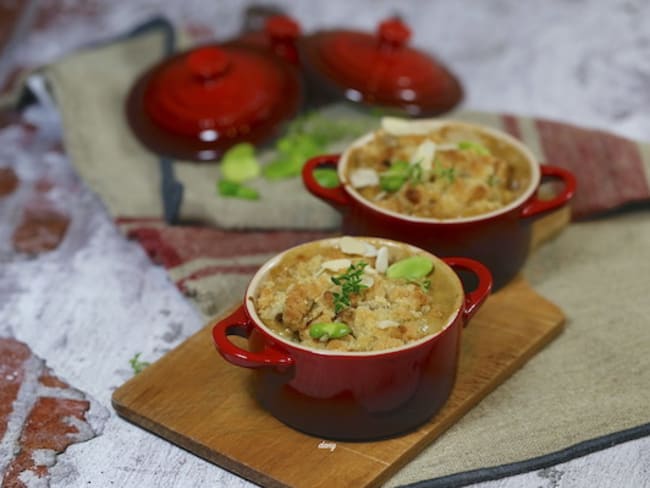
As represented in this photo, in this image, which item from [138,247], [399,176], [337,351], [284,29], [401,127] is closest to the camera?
[337,351]

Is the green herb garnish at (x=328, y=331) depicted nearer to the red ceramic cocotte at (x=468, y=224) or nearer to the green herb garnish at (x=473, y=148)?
the red ceramic cocotte at (x=468, y=224)

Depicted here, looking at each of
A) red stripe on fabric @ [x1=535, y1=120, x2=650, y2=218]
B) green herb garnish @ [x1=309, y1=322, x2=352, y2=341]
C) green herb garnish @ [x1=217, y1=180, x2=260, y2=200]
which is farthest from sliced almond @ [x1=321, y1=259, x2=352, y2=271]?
red stripe on fabric @ [x1=535, y1=120, x2=650, y2=218]

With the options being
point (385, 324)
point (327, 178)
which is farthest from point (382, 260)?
point (327, 178)

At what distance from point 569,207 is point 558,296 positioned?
10.2 inches

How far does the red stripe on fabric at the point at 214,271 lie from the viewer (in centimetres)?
180

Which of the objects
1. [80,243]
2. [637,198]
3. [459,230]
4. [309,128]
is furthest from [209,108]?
[637,198]

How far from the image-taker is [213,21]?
9.26ft

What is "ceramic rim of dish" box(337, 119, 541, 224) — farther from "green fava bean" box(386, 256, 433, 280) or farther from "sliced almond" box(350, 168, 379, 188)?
"green fava bean" box(386, 256, 433, 280)

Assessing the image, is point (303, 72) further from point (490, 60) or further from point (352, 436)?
point (352, 436)

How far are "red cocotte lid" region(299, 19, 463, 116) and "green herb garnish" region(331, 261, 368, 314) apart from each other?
0.73 meters

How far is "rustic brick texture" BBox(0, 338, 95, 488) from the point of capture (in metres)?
1.44

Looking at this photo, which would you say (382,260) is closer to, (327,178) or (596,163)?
(327,178)

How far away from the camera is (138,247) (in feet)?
6.43

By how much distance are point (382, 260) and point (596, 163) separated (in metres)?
0.70
